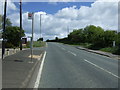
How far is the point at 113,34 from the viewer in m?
49.7

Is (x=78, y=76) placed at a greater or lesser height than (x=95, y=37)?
lesser

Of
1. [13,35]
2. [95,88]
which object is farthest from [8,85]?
[13,35]

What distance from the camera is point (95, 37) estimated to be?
203ft

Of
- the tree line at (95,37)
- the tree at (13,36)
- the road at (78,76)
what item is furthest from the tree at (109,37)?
the road at (78,76)

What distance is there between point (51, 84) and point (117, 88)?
263 cm

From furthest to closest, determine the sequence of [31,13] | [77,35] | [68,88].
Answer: [77,35] < [31,13] < [68,88]

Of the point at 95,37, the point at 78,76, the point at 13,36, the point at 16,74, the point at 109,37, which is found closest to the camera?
the point at 16,74

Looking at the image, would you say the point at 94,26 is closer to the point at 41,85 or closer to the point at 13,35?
the point at 13,35

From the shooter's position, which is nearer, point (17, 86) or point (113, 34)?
point (17, 86)

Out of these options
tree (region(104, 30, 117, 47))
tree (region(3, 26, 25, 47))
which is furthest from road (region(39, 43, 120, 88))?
tree (region(104, 30, 117, 47))

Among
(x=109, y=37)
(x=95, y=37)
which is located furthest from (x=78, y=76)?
(x=95, y=37)

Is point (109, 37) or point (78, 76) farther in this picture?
point (109, 37)

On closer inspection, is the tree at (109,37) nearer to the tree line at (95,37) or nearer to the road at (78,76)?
the tree line at (95,37)

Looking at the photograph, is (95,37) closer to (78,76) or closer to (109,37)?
(109,37)
